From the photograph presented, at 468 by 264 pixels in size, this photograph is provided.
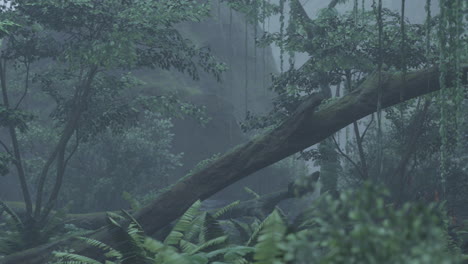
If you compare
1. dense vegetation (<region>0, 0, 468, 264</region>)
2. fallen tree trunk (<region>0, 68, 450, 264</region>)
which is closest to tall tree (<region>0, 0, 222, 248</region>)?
dense vegetation (<region>0, 0, 468, 264</region>)

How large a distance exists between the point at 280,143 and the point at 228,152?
987 mm

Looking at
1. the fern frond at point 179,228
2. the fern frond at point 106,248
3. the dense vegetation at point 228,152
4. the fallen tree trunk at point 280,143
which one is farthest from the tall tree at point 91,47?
the fern frond at point 179,228

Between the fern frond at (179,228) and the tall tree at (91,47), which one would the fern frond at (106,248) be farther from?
the tall tree at (91,47)

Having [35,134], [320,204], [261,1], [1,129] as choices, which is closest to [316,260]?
[320,204]

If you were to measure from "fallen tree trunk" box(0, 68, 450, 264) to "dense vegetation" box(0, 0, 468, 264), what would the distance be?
2 centimetres

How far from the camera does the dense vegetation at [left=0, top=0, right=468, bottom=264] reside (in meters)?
5.63

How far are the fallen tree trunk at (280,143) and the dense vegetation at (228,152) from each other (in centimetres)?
2

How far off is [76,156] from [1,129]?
8.19 metres

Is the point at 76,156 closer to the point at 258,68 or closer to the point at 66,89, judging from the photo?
the point at 66,89

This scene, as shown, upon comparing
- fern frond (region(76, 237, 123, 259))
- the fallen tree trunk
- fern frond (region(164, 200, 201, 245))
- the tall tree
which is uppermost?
the tall tree

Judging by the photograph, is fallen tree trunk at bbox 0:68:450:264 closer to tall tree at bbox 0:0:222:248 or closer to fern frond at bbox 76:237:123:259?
fern frond at bbox 76:237:123:259

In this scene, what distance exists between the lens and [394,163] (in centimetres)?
1677

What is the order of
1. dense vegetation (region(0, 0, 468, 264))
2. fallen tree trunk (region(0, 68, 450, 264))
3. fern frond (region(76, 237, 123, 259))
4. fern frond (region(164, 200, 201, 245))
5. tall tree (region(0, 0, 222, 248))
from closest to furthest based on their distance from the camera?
dense vegetation (region(0, 0, 468, 264)) < fern frond (region(76, 237, 123, 259)) < fern frond (region(164, 200, 201, 245)) < fallen tree trunk (region(0, 68, 450, 264)) < tall tree (region(0, 0, 222, 248))

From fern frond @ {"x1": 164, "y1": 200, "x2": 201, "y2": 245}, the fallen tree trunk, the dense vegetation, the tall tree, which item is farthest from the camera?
the tall tree
